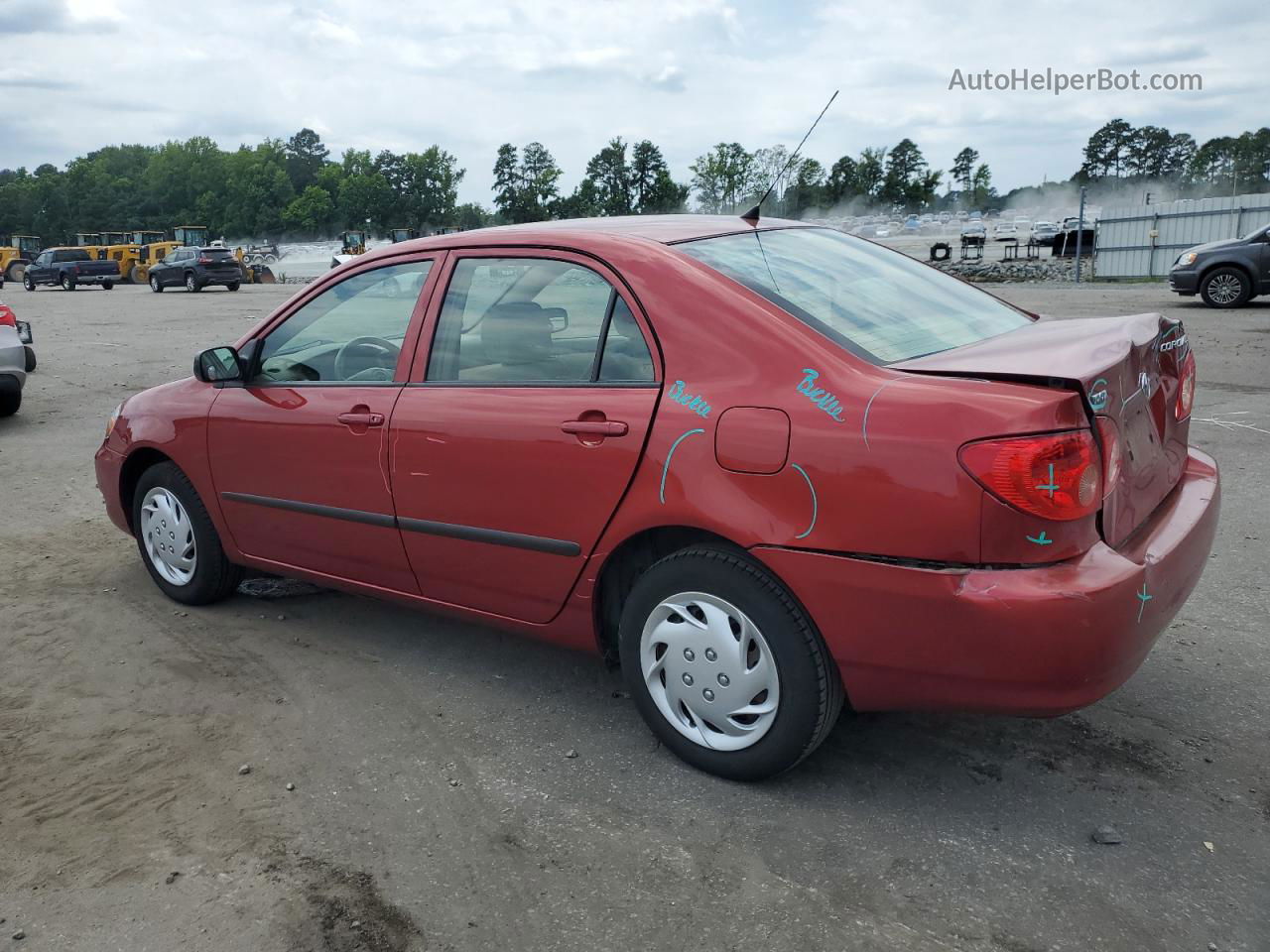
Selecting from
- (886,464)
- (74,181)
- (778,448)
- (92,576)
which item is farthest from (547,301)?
(74,181)

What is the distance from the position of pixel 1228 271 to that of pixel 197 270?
29.7 metres

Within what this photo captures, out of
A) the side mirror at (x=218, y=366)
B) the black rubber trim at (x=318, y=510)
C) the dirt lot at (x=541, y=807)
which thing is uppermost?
the side mirror at (x=218, y=366)

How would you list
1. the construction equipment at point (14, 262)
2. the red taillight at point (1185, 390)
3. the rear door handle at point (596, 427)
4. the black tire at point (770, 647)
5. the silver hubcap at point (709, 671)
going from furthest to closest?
the construction equipment at point (14, 262) → the red taillight at point (1185, 390) → the rear door handle at point (596, 427) → the silver hubcap at point (709, 671) → the black tire at point (770, 647)

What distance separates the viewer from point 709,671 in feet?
10.1

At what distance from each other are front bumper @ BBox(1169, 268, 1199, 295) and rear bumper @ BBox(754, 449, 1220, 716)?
55.6 ft

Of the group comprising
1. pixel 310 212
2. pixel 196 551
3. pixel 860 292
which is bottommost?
pixel 196 551

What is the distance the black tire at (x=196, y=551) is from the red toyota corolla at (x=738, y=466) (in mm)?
407

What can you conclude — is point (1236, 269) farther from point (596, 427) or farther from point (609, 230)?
point (596, 427)

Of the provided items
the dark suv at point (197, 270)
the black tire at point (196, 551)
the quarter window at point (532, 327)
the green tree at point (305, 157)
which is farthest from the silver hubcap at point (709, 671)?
the green tree at point (305, 157)

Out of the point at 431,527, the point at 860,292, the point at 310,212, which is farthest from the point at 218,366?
the point at 310,212

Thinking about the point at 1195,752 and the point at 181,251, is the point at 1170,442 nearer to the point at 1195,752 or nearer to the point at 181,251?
the point at 1195,752

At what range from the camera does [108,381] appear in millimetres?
12336

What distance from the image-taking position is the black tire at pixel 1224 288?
17250 mm

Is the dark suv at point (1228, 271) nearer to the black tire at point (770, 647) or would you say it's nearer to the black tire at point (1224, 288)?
the black tire at point (1224, 288)
